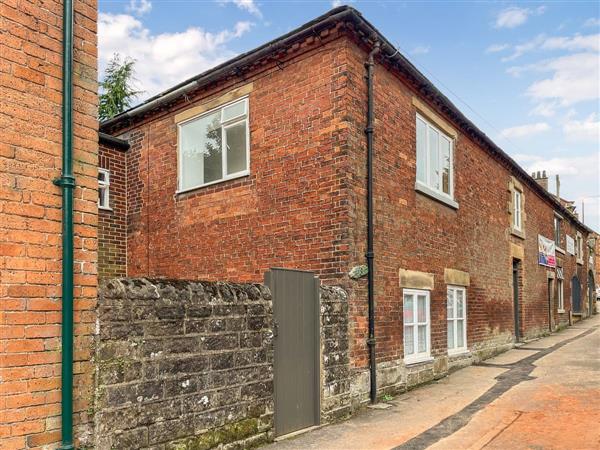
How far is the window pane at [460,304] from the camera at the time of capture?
12.2 meters

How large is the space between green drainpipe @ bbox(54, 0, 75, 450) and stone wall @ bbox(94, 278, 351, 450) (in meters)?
0.36

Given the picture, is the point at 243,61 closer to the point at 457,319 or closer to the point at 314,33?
the point at 314,33

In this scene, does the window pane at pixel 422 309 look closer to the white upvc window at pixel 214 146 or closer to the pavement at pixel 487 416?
the pavement at pixel 487 416

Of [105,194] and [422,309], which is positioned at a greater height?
[105,194]

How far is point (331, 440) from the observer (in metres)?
6.54

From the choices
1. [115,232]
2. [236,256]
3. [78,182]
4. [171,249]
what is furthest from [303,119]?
[115,232]

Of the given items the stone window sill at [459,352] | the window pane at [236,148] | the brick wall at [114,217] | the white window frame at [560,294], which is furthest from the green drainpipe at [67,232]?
the white window frame at [560,294]

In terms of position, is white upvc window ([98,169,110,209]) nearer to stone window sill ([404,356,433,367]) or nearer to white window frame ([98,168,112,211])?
white window frame ([98,168,112,211])

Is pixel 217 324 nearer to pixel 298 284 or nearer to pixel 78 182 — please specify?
pixel 298 284

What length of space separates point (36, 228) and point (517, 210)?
16.1 metres

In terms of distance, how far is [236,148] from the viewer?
10.1 metres

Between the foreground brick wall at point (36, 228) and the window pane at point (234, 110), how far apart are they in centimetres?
533

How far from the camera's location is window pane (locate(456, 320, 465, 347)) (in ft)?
39.8

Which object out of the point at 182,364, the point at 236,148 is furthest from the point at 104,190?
the point at 182,364
